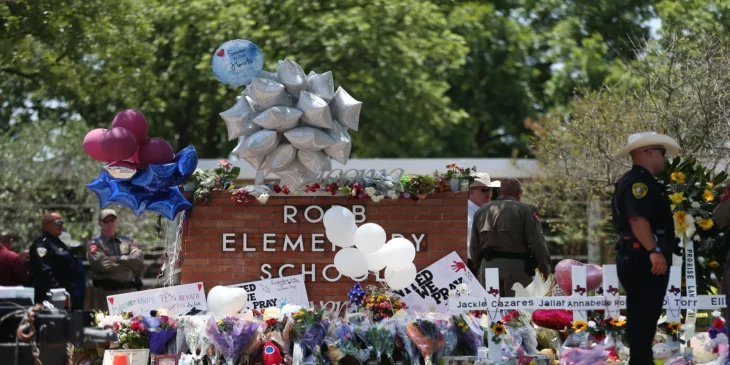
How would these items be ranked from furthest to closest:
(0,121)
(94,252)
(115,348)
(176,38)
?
(0,121) < (176,38) < (94,252) < (115,348)

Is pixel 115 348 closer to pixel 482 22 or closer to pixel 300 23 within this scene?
pixel 300 23

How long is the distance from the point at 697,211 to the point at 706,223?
135 mm

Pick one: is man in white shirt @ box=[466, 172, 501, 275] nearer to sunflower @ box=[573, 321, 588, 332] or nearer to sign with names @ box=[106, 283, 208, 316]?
sunflower @ box=[573, 321, 588, 332]

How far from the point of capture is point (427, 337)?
8734 mm

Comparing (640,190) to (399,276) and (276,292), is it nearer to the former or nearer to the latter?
(399,276)

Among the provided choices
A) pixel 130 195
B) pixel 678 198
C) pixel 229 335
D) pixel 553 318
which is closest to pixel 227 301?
pixel 229 335

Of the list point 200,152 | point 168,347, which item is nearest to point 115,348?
point 168,347

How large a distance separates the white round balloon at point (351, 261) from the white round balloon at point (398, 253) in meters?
0.22

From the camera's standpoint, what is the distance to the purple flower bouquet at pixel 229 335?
8758 mm

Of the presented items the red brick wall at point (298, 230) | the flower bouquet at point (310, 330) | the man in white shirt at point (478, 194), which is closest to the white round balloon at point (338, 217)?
the red brick wall at point (298, 230)

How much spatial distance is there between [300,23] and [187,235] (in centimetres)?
1257

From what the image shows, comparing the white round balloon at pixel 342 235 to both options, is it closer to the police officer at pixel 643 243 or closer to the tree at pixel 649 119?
the police officer at pixel 643 243

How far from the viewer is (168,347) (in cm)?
910

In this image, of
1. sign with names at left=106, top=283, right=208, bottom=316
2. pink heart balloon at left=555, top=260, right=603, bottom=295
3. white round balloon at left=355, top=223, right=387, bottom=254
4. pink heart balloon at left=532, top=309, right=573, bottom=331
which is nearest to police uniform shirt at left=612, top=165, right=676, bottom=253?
pink heart balloon at left=532, top=309, right=573, bottom=331
